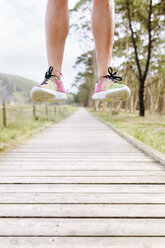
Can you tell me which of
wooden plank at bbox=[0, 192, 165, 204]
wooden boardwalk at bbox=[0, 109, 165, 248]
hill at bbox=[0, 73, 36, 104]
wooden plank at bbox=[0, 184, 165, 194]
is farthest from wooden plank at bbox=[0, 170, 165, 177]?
hill at bbox=[0, 73, 36, 104]

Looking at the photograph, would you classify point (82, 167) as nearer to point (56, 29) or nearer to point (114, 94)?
point (114, 94)

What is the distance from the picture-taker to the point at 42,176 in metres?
1.65

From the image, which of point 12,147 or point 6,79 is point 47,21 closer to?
point 12,147

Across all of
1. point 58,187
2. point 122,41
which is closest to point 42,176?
point 58,187

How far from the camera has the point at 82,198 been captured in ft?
4.05

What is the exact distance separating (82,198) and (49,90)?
0.87 metres

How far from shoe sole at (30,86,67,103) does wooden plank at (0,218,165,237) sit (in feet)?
3.15

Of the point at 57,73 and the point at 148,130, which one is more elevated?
the point at 57,73

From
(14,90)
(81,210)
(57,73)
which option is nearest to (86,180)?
(81,210)

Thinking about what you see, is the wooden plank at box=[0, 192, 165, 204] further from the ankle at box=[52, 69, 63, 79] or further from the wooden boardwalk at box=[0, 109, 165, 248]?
the ankle at box=[52, 69, 63, 79]

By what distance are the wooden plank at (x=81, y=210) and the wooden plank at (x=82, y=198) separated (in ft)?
0.15

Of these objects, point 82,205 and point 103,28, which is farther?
point 103,28

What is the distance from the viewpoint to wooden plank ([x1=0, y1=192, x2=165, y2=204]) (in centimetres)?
119

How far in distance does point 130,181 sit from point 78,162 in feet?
2.32
